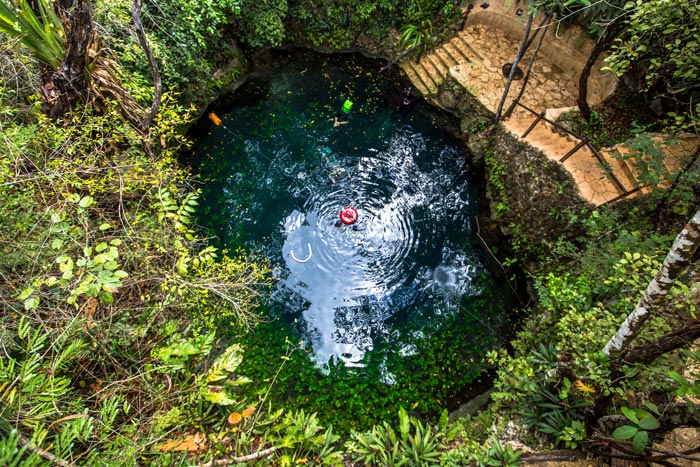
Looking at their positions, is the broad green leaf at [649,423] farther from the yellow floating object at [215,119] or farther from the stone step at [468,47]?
the yellow floating object at [215,119]

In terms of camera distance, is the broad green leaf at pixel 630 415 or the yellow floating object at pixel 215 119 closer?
the broad green leaf at pixel 630 415

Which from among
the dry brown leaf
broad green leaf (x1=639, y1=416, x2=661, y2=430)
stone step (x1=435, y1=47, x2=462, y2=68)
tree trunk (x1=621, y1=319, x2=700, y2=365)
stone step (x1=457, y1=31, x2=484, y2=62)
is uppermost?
stone step (x1=457, y1=31, x2=484, y2=62)

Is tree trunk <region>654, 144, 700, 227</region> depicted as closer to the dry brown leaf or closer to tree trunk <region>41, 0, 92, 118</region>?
the dry brown leaf

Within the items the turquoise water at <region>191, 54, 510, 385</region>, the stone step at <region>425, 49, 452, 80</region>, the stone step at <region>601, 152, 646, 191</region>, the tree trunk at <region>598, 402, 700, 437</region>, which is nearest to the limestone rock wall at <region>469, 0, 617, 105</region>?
the stone step at <region>425, 49, 452, 80</region>

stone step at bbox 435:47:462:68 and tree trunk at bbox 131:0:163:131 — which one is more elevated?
stone step at bbox 435:47:462:68

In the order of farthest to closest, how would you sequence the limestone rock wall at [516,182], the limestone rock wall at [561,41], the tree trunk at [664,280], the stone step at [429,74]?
the stone step at [429,74], the limestone rock wall at [561,41], the limestone rock wall at [516,182], the tree trunk at [664,280]

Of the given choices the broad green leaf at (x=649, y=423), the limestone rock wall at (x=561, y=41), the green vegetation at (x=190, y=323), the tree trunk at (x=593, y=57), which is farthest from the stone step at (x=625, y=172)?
the broad green leaf at (x=649, y=423)
